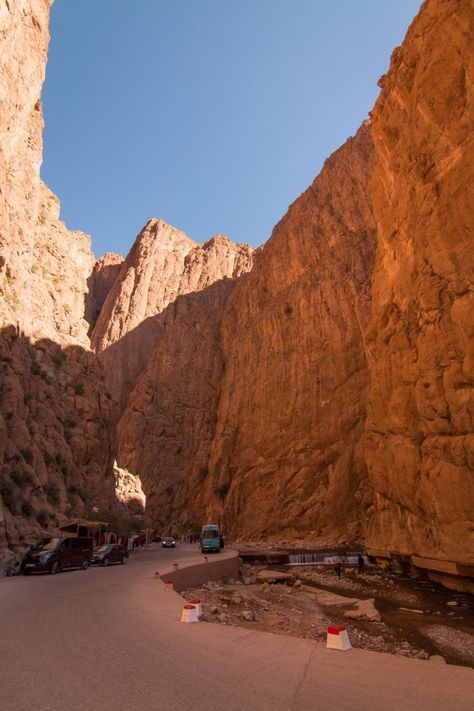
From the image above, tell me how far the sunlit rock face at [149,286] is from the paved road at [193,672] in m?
73.7

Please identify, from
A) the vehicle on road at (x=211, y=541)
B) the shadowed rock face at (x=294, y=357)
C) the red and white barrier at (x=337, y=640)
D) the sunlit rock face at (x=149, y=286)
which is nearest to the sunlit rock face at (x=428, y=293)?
the shadowed rock face at (x=294, y=357)

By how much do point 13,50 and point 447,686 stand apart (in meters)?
34.2

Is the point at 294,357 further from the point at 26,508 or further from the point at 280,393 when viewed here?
the point at 26,508

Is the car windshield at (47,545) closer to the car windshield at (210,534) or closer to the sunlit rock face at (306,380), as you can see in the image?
the car windshield at (210,534)

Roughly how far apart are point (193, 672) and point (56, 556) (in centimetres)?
1515

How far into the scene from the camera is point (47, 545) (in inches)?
733

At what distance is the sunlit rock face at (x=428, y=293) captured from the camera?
1958cm

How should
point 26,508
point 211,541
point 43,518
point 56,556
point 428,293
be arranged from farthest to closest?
1. point 211,541
2. point 43,518
3. point 26,508
4. point 428,293
5. point 56,556

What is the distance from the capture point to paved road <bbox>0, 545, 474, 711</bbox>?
4.60 m

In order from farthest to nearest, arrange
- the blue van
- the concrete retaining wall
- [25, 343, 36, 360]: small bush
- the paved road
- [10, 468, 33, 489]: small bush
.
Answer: the blue van, [25, 343, 36, 360]: small bush, [10, 468, 33, 489]: small bush, the concrete retaining wall, the paved road

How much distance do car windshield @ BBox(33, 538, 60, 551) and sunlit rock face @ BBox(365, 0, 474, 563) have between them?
16.3m

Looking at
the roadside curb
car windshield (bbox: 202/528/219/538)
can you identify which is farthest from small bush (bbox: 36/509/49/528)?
car windshield (bbox: 202/528/219/538)

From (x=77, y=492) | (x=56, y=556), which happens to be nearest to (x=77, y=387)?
(x=77, y=492)

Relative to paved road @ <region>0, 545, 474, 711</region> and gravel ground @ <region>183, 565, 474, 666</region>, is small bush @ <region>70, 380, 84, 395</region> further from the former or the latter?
paved road @ <region>0, 545, 474, 711</region>
